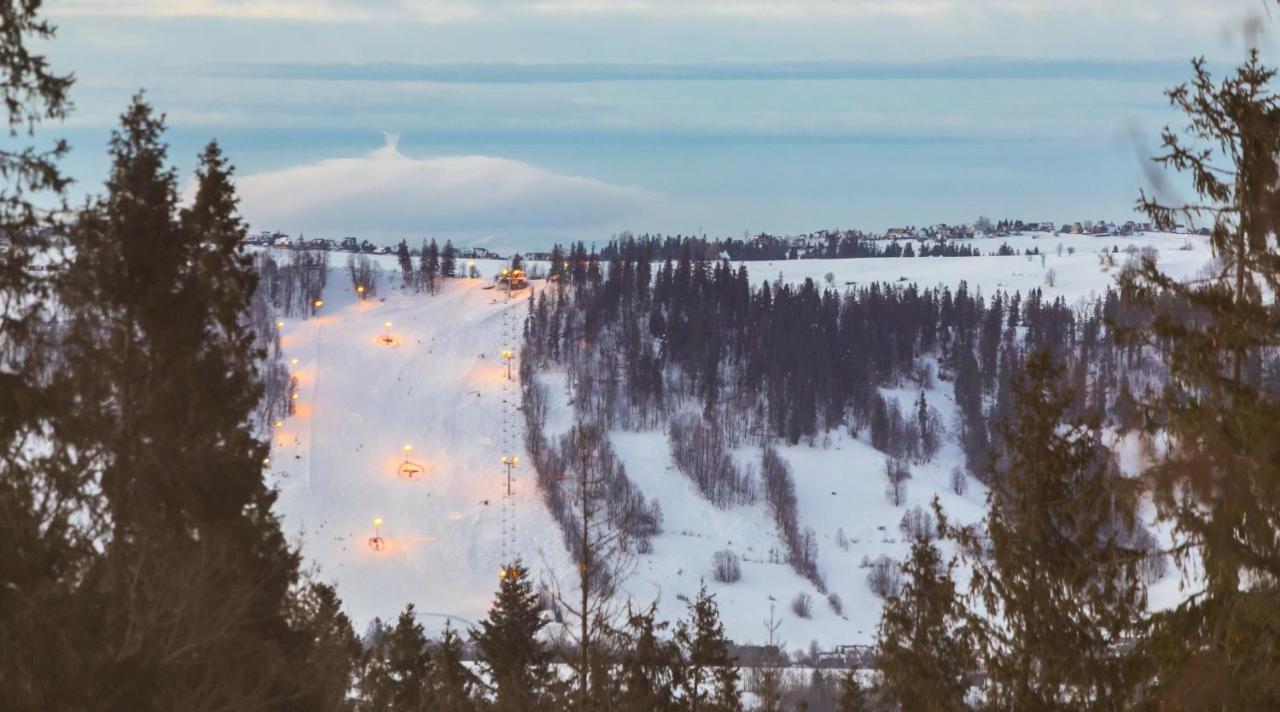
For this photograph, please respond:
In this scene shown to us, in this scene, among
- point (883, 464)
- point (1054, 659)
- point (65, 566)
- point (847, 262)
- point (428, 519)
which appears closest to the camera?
point (65, 566)

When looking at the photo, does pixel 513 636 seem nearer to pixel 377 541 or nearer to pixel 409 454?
pixel 377 541

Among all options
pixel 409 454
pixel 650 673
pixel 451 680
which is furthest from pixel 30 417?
pixel 409 454

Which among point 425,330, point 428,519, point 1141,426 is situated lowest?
point 428,519

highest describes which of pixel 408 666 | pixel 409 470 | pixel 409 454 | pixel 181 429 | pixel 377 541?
pixel 181 429

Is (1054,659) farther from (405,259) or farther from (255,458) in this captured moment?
(405,259)

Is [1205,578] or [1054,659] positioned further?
[1054,659]

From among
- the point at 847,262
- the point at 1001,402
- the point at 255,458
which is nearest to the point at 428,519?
the point at 1001,402

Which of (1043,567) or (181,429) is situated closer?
(1043,567)
